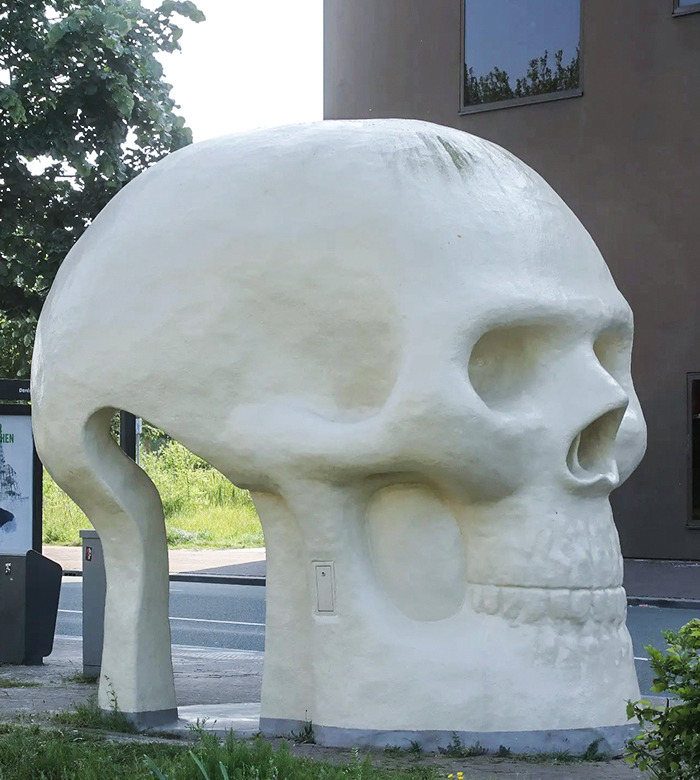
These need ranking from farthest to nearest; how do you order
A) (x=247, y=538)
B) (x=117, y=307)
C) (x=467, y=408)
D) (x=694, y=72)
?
(x=247, y=538) < (x=694, y=72) < (x=117, y=307) < (x=467, y=408)

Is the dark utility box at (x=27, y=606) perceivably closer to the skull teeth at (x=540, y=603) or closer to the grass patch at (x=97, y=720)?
the grass patch at (x=97, y=720)

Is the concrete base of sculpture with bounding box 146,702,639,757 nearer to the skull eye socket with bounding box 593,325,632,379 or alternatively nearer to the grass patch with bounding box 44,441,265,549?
the skull eye socket with bounding box 593,325,632,379

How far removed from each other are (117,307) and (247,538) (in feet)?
63.6

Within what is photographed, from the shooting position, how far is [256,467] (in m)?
7.43

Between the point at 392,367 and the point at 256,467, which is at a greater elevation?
the point at 392,367

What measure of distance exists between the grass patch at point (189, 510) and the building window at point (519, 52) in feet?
31.1

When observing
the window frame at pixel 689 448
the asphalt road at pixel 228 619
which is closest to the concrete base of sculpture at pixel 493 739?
the asphalt road at pixel 228 619

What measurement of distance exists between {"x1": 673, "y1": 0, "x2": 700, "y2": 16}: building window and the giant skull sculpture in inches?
509

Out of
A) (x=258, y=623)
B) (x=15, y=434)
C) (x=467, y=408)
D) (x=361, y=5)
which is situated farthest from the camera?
(x=361, y=5)

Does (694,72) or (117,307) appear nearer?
(117,307)

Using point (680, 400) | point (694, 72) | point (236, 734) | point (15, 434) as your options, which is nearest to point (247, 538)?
point (680, 400)

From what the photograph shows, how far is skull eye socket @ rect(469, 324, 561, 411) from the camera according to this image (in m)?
7.32

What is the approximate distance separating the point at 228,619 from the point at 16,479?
463 centimetres

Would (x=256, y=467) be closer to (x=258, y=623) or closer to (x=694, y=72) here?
(x=258, y=623)
